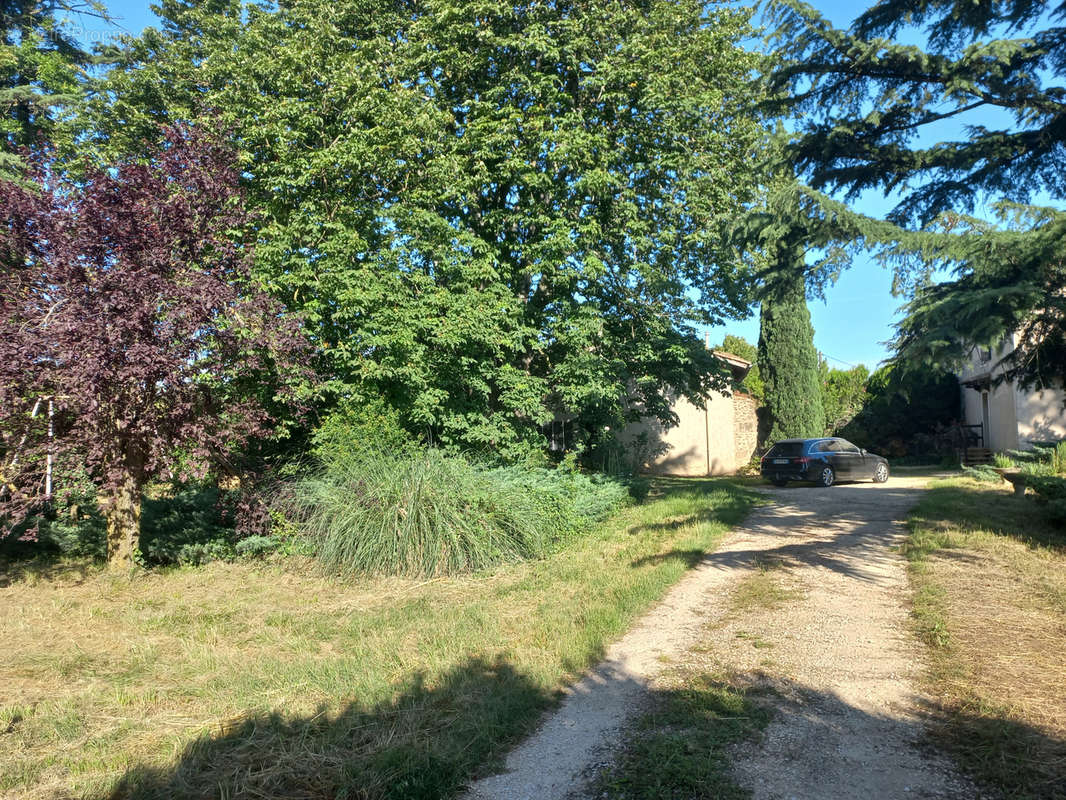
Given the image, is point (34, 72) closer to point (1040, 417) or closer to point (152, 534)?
point (152, 534)

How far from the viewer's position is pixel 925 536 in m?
8.95

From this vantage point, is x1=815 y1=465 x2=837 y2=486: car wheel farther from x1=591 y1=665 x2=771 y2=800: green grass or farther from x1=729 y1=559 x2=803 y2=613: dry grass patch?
x1=591 y1=665 x2=771 y2=800: green grass

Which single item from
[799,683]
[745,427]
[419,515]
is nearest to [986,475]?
[745,427]

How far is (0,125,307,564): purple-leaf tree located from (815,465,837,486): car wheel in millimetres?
14118

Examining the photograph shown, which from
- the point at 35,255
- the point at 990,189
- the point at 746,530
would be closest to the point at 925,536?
the point at 746,530

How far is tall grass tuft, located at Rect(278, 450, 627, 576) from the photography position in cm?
858

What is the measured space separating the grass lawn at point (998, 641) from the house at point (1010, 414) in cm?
1049

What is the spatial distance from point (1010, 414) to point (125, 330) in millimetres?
22976

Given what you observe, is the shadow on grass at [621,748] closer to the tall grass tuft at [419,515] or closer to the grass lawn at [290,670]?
the grass lawn at [290,670]

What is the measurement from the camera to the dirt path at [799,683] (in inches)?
137

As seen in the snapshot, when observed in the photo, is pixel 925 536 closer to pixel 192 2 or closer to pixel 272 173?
pixel 272 173

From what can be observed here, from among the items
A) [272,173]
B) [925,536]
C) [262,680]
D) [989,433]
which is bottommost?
[262,680]

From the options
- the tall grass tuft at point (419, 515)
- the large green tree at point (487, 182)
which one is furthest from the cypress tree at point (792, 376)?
the tall grass tuft at point (419, 515)

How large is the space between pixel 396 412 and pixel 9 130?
40.7ft
